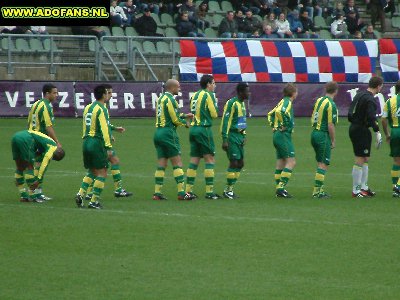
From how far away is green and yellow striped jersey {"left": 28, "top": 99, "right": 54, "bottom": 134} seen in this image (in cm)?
1630

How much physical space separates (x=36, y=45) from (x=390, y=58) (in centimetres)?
1108

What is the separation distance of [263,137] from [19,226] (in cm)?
1393

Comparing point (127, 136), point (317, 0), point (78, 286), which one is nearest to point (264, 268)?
point (78, 286)

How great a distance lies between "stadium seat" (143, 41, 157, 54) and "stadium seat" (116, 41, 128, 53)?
673 mm

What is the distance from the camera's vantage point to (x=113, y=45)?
103ft

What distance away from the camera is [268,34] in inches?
1351

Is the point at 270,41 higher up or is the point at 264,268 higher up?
the point at 270,41

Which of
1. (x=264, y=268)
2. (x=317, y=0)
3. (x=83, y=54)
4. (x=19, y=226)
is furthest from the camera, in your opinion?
(x=317, y=0)

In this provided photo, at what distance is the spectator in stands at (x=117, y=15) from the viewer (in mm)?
32562

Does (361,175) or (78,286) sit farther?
(361,175)

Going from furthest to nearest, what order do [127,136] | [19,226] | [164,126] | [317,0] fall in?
[317,0], [127,136], [164,126], [19,226]

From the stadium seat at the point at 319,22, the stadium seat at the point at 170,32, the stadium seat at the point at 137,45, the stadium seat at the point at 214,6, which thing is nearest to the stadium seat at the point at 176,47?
the stadium seat at the point at 137,45

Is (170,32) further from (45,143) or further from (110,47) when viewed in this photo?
(45,143)

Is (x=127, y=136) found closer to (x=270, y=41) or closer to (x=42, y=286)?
(x=270, y=41)
